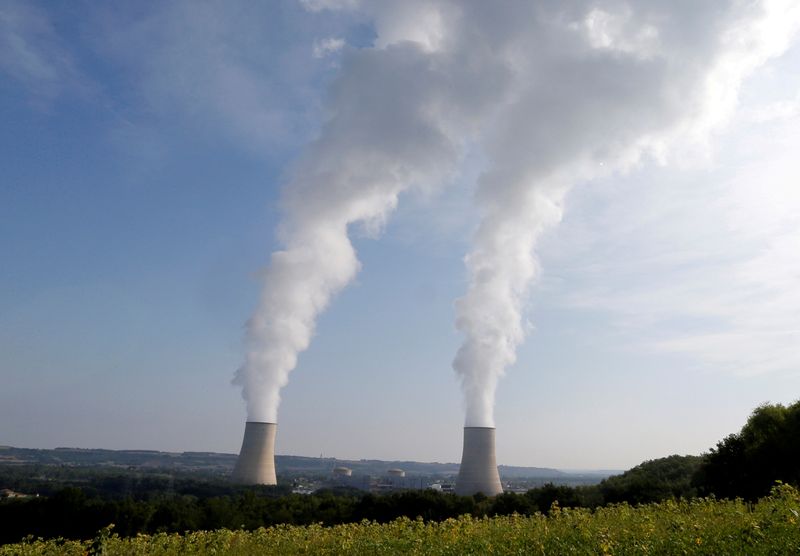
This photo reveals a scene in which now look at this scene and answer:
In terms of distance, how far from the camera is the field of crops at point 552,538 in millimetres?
5980

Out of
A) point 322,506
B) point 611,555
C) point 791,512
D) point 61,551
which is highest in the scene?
point 791,512

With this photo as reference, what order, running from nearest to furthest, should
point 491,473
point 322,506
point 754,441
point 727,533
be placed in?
point 727,533
point 754,441
point 322,506
point 491,473

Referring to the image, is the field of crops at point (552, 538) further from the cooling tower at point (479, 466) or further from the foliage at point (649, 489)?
the cooling tower at point (479, 466)

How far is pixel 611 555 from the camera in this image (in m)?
5.81

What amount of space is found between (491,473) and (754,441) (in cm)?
1629

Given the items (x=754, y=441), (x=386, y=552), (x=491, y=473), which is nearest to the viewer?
(x=386, y=552)

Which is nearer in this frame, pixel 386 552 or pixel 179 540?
pixel 386 552

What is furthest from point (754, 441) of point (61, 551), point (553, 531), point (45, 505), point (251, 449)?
point (45, 505)

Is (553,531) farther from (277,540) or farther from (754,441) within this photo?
(754,441)

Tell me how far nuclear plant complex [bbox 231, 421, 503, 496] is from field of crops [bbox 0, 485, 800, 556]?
26.9 meters

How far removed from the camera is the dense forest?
2403 cm

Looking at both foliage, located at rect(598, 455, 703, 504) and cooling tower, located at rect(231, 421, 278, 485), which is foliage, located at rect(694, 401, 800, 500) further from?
cooling tower, located at rect(231, 421, 278, 485)

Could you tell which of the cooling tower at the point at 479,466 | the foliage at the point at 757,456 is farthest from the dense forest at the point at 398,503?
the cooling tower at the point at 479,466

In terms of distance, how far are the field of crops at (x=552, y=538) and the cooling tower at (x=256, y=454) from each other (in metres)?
31.2
